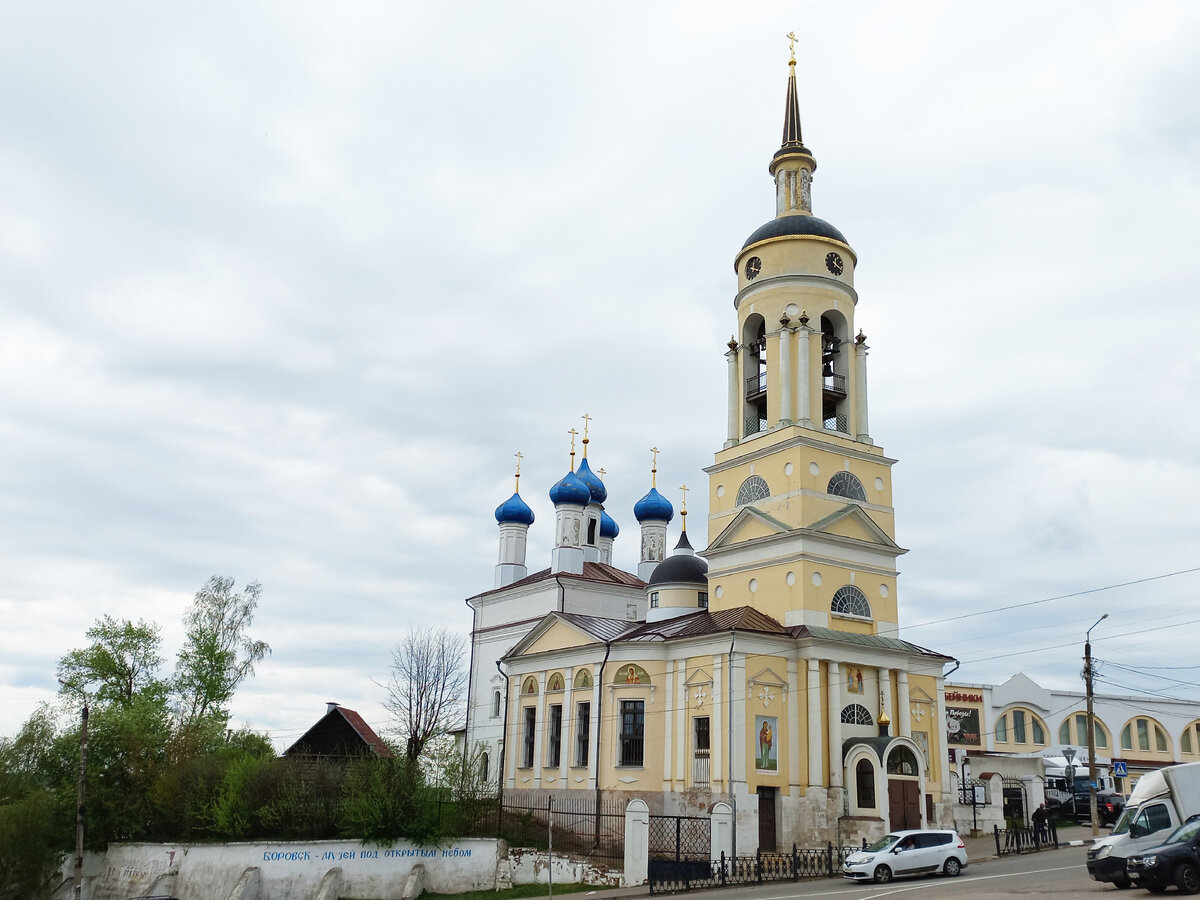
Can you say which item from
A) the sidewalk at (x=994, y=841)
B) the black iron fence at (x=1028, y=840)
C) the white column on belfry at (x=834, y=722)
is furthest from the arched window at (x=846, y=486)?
the black iron fence at (x=1028, y=840)

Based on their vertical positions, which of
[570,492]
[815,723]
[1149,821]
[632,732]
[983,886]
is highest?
[570,492]

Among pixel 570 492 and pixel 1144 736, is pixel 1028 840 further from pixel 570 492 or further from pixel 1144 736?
pixel 1144 736

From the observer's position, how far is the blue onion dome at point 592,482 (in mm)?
52025

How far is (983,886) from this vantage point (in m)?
19.5

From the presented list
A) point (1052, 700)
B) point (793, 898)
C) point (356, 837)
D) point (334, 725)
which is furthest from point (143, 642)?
point (1052, 700)

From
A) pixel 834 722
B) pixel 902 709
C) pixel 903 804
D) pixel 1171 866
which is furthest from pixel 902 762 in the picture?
pixel 1171 866

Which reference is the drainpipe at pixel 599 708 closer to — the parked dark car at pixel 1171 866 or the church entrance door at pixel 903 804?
the church entrance door at pixel 903 804

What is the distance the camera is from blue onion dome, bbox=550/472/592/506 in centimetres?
4850

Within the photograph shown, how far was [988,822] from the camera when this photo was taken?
31906 mm

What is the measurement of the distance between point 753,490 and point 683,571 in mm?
5519

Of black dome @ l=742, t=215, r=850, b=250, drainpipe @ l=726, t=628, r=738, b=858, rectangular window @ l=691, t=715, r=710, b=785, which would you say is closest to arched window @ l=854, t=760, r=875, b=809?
drainpipe @ l=726, t=628, r=738, b=858

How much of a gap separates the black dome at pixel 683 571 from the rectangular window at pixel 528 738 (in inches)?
265

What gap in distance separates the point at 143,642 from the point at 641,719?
23269mm

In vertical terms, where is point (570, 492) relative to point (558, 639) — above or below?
above
